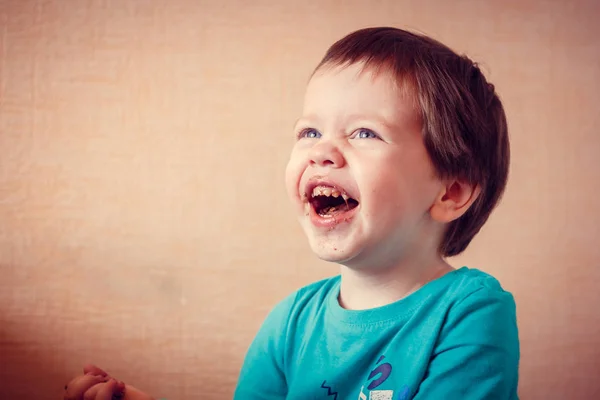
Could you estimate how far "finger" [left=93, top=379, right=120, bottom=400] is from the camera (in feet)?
2.75

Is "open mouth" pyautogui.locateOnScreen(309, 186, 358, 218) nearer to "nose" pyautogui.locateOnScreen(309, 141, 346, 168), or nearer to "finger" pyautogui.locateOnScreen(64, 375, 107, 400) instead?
"nose" pyautogui.locateOnScreen(309, 141, 346, 168)

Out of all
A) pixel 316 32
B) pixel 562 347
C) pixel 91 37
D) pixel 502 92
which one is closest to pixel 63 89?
pixel 91 37

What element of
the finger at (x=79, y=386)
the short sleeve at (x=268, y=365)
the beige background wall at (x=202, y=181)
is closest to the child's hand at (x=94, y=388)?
the finger at (x=79, y=386)

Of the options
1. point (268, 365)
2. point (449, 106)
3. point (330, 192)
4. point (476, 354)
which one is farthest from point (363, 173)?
point (268, 365)

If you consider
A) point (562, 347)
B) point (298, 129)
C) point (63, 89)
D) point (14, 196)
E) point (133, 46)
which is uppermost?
point (133, 46)

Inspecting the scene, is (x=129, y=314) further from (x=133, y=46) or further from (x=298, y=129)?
(x=298, y=129)

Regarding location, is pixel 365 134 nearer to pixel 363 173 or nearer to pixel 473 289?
pixel 363 173

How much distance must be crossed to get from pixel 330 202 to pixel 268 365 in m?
0.31

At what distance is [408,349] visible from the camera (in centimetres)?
85

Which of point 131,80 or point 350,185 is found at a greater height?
point 131,80

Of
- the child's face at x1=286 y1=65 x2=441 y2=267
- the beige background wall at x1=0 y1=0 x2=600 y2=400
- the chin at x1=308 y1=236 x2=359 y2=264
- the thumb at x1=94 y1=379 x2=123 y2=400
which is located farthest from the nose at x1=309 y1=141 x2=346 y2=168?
the beige background wall at x1=0 y1=0 x2=600 y2=400

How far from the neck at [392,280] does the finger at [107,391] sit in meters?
0.36

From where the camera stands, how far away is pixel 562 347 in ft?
4.72

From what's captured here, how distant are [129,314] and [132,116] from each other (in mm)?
444
